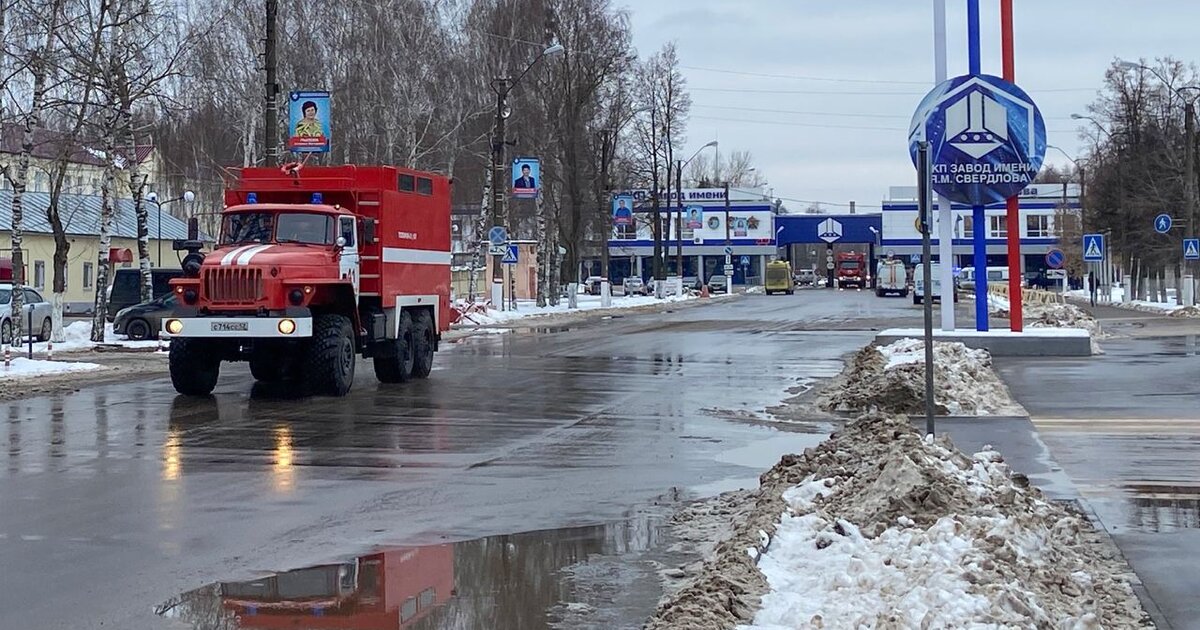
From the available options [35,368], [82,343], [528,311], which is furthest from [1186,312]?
[35,368]

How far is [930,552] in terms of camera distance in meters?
7.70

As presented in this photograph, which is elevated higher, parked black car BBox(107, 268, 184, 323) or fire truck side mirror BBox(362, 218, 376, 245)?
fire truck side mirror BBox(362, 218, 376, 245)

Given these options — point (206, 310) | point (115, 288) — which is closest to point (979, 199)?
point (206, 310)

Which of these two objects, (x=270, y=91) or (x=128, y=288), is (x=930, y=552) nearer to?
(x=270, y=91)

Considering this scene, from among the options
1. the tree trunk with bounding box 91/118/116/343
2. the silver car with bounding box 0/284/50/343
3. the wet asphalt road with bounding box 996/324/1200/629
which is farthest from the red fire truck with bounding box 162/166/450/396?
the tree trunk with bounding box 91/118/116/343

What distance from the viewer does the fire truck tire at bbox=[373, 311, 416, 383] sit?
22.7m

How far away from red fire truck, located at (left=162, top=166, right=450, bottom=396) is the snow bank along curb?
430 inches

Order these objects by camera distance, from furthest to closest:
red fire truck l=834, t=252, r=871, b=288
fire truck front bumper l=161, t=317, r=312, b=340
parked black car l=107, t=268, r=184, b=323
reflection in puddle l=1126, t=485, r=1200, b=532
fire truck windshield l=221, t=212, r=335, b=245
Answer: red fire truck l=834, t=252, r=871, b=288 → parked black car l=107, t=268, r=184, b=323 → fire truck windshield l=221, t=212, r=335, b=245 → fire truck front bumper l=161, t=317, r=312, b=340 → reflection in puddle l=1126, t=485, r=1200, b=532

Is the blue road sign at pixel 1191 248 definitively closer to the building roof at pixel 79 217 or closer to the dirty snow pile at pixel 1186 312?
the dirty snow pile at pixel 1186 312

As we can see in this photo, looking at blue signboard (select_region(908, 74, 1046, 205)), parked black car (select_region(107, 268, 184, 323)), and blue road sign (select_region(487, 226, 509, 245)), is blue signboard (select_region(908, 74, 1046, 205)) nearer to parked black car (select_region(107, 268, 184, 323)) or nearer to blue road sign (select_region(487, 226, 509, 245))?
blue road sign (select_region(487, 226, 509, 245))

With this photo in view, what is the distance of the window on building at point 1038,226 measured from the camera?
125m

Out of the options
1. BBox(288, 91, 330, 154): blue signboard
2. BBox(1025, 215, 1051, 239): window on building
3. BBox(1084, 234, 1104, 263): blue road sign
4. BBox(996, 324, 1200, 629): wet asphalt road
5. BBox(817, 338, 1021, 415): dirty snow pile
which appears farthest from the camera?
BBox(1025, 215, 1051, 239): window on building

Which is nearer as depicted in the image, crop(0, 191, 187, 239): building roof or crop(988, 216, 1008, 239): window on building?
crop(0, 191, 187, 239): building roof

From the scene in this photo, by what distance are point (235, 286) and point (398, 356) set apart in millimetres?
3741
